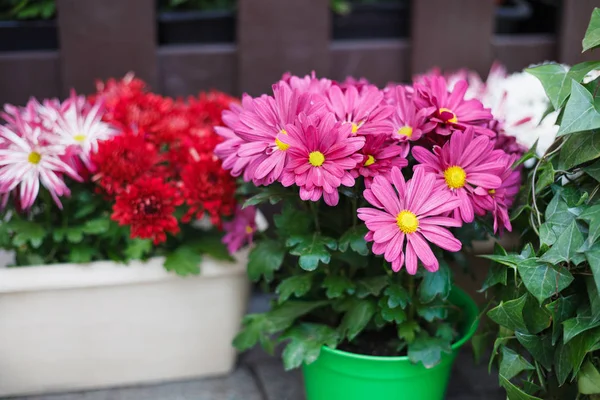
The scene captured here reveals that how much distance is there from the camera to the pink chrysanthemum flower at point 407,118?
4.53 feet

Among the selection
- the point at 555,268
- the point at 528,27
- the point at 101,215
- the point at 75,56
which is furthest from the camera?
the point at 528,27

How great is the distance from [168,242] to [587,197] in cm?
98

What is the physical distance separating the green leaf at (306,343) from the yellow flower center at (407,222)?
0.35 metres

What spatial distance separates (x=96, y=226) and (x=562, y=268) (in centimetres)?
99

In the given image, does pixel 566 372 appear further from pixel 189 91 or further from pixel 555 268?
pixel 189 91

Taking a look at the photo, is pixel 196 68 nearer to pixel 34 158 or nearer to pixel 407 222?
pixel 34 158

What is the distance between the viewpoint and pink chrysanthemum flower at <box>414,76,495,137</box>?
139cm

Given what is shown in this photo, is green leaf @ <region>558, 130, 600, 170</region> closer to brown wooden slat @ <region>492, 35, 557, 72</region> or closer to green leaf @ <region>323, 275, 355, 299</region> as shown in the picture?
green leaf @ <region>323, 275, 355, 299</region>

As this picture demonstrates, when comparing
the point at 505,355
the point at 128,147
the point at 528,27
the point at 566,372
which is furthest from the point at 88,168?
the point at 528,27

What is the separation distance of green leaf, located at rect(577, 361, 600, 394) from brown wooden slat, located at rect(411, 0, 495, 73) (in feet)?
4.03

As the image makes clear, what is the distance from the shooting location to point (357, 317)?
149 cm

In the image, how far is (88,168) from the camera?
165cm

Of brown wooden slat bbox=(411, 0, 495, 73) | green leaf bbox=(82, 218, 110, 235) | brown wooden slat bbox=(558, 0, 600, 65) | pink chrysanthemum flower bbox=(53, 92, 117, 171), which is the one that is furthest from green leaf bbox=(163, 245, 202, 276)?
brown wooden slat bbox=(558, 0, 600, 65)

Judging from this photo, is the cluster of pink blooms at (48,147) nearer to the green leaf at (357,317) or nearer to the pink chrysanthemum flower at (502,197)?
the green leaf at (357,317)
